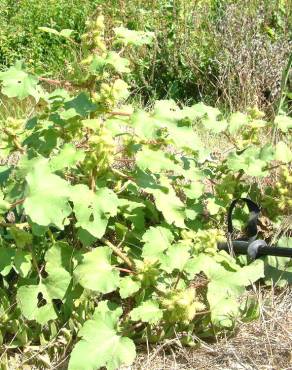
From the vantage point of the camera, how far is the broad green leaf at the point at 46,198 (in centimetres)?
178

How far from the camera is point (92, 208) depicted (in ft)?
6.64

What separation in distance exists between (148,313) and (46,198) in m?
0.52

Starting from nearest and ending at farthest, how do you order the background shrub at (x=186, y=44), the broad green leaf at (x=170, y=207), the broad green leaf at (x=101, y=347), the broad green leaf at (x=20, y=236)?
the broad green leaf at (x=101, y=347) < the broad green leaf at (x=20, y=236) < the broad green leaf at (x=170, y=207) < the background shrub at (x=186, y=44)

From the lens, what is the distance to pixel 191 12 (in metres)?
6.23

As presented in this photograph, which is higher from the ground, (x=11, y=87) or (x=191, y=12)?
(x=11, y=87)

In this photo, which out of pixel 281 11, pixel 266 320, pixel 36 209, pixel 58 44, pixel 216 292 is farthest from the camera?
pixel 58 44

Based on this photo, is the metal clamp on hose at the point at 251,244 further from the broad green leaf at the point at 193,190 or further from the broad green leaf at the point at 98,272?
the broad green leaf at the point at 98,272

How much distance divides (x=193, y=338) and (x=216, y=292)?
21cm

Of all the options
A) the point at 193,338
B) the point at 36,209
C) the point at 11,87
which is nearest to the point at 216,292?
the point at 193,338

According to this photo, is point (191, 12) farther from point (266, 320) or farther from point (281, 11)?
point (266, 320)

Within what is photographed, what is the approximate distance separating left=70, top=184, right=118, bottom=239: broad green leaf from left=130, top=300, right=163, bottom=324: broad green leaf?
0.88 ft

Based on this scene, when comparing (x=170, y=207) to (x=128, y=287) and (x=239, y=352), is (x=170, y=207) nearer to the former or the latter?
(x=128, y=287)

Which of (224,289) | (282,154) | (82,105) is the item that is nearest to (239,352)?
(224,289)

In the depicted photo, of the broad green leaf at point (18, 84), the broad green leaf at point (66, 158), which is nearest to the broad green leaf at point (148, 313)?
the broad green leaf at point (66, 158)
